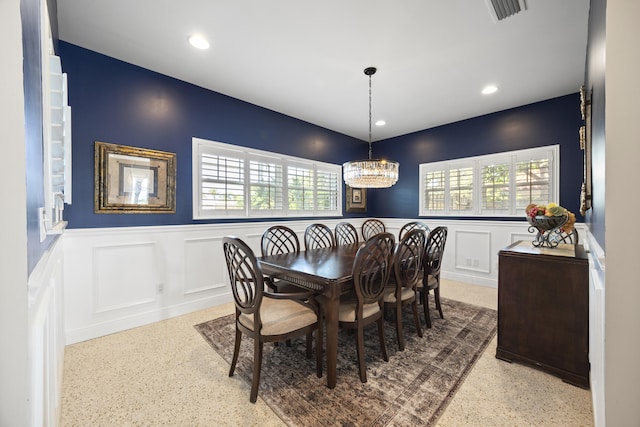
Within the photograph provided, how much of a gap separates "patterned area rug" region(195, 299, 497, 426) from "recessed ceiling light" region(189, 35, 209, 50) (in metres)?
2.75

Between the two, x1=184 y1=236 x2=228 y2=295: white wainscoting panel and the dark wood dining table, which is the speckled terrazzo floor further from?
x1=184 y1=236 x2=228 y2=295: white wainscoting panel

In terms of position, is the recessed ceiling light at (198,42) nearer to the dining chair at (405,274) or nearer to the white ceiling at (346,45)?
the white ceiling at (346,45)

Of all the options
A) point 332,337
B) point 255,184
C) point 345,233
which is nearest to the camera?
point 332,337

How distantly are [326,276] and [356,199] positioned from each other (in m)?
3.79

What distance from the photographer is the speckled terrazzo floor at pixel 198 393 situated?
5.02 feet

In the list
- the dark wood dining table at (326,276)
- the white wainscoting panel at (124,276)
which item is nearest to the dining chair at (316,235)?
the dark wood dining table at (326,276)

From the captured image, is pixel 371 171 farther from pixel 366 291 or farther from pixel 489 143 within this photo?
pixel 489 143

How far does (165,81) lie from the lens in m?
2.96

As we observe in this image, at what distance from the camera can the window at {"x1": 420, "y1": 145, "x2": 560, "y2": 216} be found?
3697 millimetres

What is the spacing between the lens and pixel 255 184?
12.5 feet

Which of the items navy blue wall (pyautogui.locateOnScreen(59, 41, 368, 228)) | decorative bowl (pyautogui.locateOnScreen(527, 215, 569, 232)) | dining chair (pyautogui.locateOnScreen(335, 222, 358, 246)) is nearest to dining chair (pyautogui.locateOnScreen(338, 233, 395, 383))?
decorative bowl (pyautogui.locateOnScreen(527, 215, 569, 232))

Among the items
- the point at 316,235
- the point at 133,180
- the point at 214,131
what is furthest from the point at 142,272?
the point at 316,235

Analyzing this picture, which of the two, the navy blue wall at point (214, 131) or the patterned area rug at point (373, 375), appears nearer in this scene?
the patterned area rug at point (373, 375)

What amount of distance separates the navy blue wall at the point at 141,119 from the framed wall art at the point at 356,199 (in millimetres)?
1985
